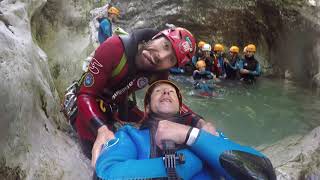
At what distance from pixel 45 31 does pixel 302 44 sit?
683 cm

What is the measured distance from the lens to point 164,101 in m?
2.16

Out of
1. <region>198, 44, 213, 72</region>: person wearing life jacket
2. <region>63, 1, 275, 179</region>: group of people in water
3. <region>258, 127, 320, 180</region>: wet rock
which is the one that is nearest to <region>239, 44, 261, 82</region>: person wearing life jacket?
<region>198, 44, 213, 72</region>: person wearing life jacket

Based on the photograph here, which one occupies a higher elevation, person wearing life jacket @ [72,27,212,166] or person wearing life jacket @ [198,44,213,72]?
person wearing life jacket @ [72,27,212,166]

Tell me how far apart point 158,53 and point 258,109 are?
203 inches

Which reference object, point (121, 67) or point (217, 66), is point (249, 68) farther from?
point (121, 67)

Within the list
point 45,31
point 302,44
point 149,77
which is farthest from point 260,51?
point 149,77

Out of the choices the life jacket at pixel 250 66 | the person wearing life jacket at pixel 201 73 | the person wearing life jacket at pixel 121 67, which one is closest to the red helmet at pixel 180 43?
the person wearing life jacket at pixel 121 67

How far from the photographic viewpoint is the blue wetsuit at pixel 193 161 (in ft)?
5.79

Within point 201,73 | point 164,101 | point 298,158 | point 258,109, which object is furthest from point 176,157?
point 201,73

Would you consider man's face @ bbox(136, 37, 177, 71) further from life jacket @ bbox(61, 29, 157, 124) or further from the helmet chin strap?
the helmet chin strap

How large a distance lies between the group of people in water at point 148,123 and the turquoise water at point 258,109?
3.11 m

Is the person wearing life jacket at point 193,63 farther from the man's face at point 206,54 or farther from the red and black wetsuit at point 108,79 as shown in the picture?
the red and black wetsuit at point 108,79

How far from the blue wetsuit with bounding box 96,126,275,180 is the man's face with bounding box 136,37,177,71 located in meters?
→ 0.62

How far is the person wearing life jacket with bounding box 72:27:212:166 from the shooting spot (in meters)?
2.38
